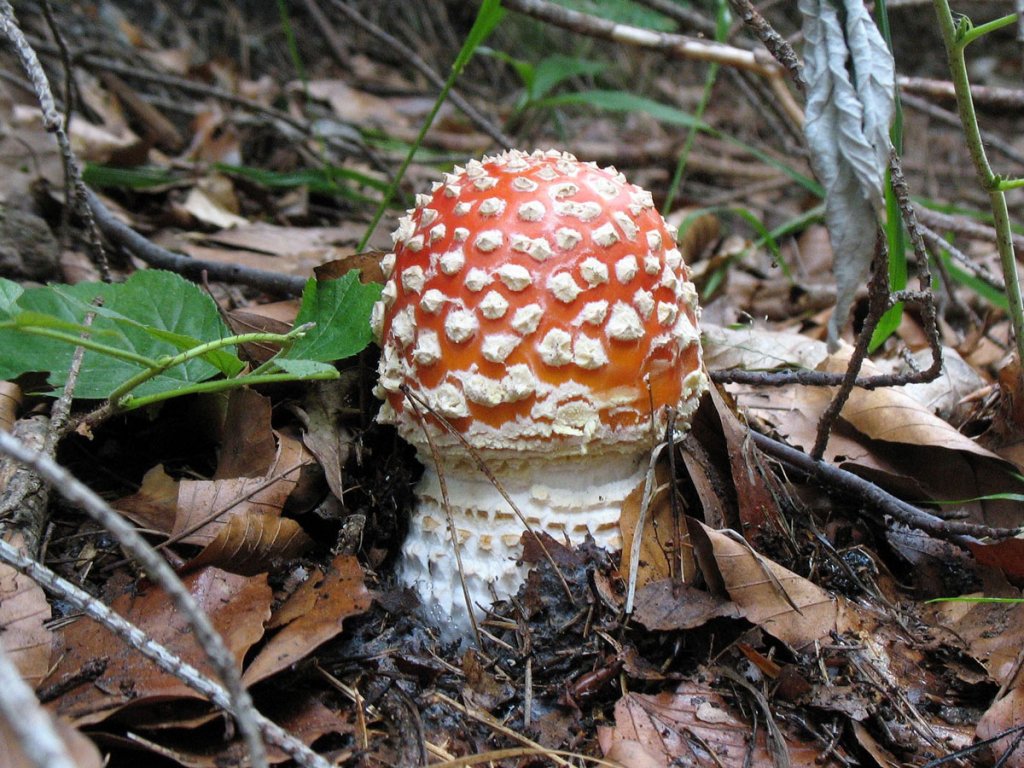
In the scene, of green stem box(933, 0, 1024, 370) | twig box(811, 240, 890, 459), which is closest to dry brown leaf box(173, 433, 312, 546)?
twig box(811, 240, 890, 459)

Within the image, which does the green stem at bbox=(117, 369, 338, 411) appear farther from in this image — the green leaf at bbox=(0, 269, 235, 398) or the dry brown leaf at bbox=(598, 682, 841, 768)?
the dry brown leaf at bbox=(598, 682, 841, 768)

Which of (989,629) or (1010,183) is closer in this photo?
(1010,183)

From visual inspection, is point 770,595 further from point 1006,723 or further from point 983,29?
point 983,29

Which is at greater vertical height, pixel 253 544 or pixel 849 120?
pixel 849 120

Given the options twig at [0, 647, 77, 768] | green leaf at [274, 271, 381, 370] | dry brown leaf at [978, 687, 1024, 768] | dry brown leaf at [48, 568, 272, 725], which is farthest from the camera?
green leaf at [274, 271, 381, 370]

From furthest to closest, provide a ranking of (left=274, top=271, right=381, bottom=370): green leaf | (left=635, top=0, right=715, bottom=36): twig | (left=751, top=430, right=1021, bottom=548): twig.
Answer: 1. (left=635, top=0, right=715, bottom=36): twig
2. (left=751, top=430, right=1021, bottom=548): twig
3. (left=274, top=271, right=381, bottom=370): green leaf

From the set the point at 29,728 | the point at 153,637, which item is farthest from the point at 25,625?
the point at 29,728

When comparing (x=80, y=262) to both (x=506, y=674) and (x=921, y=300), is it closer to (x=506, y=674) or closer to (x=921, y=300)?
(x=506, y=674)
